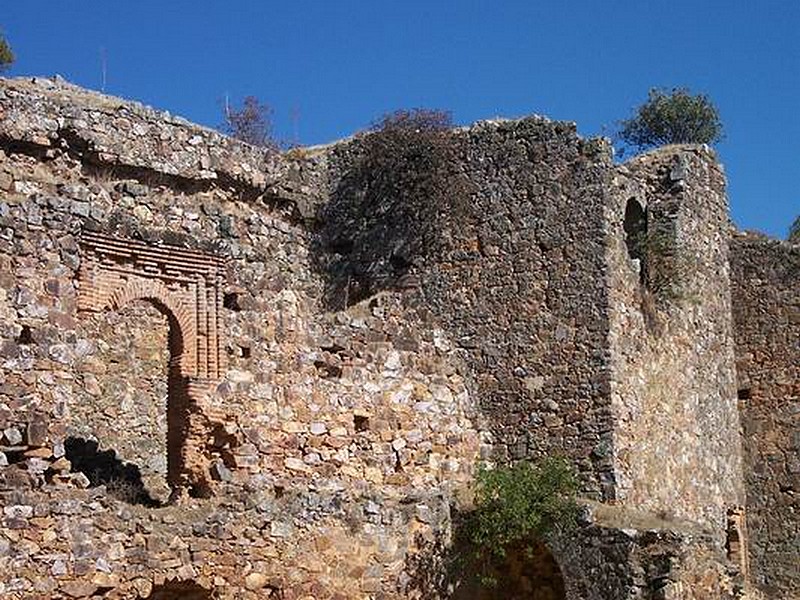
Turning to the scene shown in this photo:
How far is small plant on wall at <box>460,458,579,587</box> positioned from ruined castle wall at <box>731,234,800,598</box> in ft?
18.4

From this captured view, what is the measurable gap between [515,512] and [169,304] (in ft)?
15.4

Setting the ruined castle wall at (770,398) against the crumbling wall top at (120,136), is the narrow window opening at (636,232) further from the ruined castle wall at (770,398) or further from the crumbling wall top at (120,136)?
the crumbling wall top at (120,136)

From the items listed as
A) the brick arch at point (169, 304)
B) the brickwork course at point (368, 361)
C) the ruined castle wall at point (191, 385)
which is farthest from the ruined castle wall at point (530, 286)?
the brick arch at point (169, 304)

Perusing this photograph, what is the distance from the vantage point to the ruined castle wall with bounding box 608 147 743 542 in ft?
59.3

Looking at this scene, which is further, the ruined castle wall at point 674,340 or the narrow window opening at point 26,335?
the ruined castle wall at point 674,340

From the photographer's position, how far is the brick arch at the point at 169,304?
1549cm

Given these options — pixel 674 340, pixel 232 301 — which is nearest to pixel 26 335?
pixel 232 301

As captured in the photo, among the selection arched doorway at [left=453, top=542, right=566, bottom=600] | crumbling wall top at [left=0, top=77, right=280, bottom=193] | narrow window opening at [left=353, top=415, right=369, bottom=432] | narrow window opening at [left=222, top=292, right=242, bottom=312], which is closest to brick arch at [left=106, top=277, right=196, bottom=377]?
narrow window opening at [left=222, top=292, right=242, bottom=312]

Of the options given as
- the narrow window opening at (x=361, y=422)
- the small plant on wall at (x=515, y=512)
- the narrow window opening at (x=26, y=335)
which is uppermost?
the narrow window opening at (x=26, y=335)

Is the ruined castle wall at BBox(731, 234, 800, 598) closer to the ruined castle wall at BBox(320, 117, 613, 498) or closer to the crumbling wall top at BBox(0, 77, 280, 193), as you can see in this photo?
the ruined castle wall at BBox(320, 117, 613, 498)

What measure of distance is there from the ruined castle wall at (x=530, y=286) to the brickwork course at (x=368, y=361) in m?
0.04

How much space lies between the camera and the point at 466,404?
59.8ft

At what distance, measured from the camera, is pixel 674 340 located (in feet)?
64.5

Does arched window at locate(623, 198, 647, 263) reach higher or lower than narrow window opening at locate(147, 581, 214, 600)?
higher
